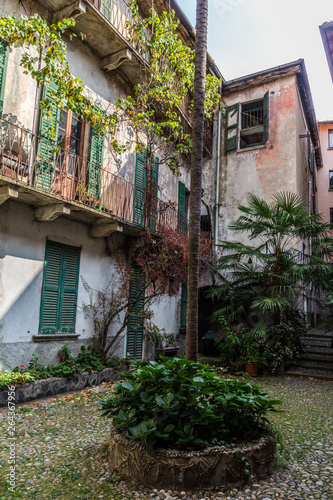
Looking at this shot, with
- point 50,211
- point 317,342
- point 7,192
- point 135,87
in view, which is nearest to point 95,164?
point 50,211

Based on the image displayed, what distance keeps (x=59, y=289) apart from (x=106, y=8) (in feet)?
21.7

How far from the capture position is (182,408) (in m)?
3.68

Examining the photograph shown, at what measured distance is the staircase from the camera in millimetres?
10086

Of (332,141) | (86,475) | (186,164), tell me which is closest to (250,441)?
(86,475)

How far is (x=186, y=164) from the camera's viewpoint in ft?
44.6

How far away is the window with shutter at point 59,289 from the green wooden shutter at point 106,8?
552cm

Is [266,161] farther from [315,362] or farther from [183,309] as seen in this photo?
[315,362]

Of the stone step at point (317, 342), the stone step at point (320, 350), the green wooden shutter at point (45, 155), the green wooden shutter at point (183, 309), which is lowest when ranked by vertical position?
the stone step at point (320, 350)

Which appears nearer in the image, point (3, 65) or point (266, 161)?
point (3, 65)

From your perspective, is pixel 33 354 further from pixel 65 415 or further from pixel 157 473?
pixel 157 473

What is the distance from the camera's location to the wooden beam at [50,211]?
23.3 ft

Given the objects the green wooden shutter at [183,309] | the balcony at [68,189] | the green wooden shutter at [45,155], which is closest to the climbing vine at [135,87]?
the green wooden shutter at [45,155]

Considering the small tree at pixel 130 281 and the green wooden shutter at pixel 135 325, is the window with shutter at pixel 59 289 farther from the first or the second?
the green wooden shutter at pixel 135 325

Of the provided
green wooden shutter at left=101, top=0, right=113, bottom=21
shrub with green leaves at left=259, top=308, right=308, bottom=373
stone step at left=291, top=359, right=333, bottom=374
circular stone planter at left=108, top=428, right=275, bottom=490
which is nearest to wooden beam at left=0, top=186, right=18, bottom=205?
circular stone planter at left=108, top=428, right=275, bottom=490
